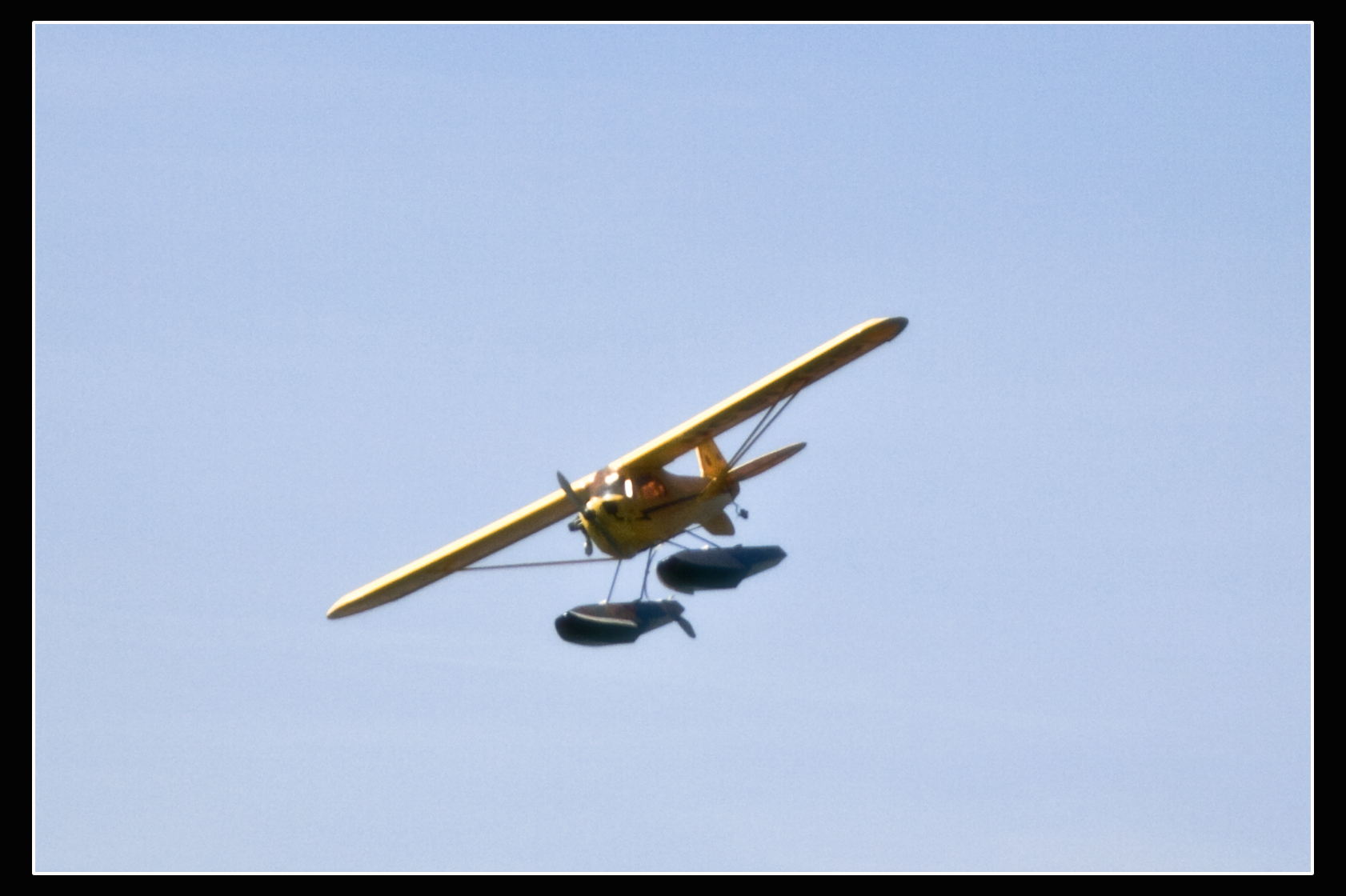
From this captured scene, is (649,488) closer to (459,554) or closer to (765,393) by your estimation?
(765,393)

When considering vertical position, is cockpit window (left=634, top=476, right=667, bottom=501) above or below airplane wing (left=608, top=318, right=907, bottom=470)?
below

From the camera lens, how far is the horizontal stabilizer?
101ft

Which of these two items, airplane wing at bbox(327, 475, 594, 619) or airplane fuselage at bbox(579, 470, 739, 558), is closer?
airplane fuselage at bbox(579, 470, 739, 558)

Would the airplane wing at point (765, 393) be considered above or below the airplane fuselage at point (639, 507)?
above

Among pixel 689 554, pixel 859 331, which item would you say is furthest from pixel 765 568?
pixel 859 331

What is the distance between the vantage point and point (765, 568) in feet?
99.0

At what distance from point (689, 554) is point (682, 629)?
98 centimetres

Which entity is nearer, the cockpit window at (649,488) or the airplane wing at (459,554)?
the cockpit window at (649,488)

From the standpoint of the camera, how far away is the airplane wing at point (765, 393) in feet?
95.1

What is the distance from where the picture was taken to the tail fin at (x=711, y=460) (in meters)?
→ 30.8

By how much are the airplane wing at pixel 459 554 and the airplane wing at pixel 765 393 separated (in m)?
1.98

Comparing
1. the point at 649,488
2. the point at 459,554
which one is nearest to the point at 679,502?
the point at 649,488

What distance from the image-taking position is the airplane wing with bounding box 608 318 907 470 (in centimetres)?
2900

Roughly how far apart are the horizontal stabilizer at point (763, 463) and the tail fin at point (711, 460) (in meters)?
0.19
